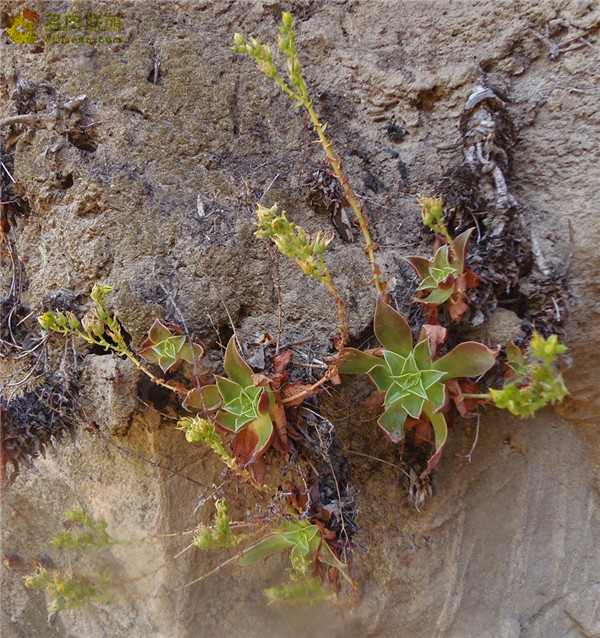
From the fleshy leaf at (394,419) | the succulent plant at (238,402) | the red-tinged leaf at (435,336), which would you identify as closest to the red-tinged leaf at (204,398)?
the succulent plant at (238,402)

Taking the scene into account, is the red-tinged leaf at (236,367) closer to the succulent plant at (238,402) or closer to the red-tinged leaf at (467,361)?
the succulent plant at (238,402)

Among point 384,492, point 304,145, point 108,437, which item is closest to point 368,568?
point 384,492

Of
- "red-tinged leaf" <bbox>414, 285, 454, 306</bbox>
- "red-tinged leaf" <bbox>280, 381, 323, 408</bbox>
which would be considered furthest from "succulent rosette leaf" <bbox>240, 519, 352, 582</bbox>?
"red-tinged leaf" <bbox>414, 285, 454, 306</bbox>

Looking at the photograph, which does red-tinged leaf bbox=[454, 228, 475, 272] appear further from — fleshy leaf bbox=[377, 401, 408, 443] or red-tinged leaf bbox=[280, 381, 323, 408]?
red-tinged leaf bbox=[280, 381, 323, 408]

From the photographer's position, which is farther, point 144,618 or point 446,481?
point 144,618

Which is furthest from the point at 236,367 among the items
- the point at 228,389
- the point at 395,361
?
the point at 395,361

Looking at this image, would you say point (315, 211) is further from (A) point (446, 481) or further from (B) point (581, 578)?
(B) point (581, 578)
